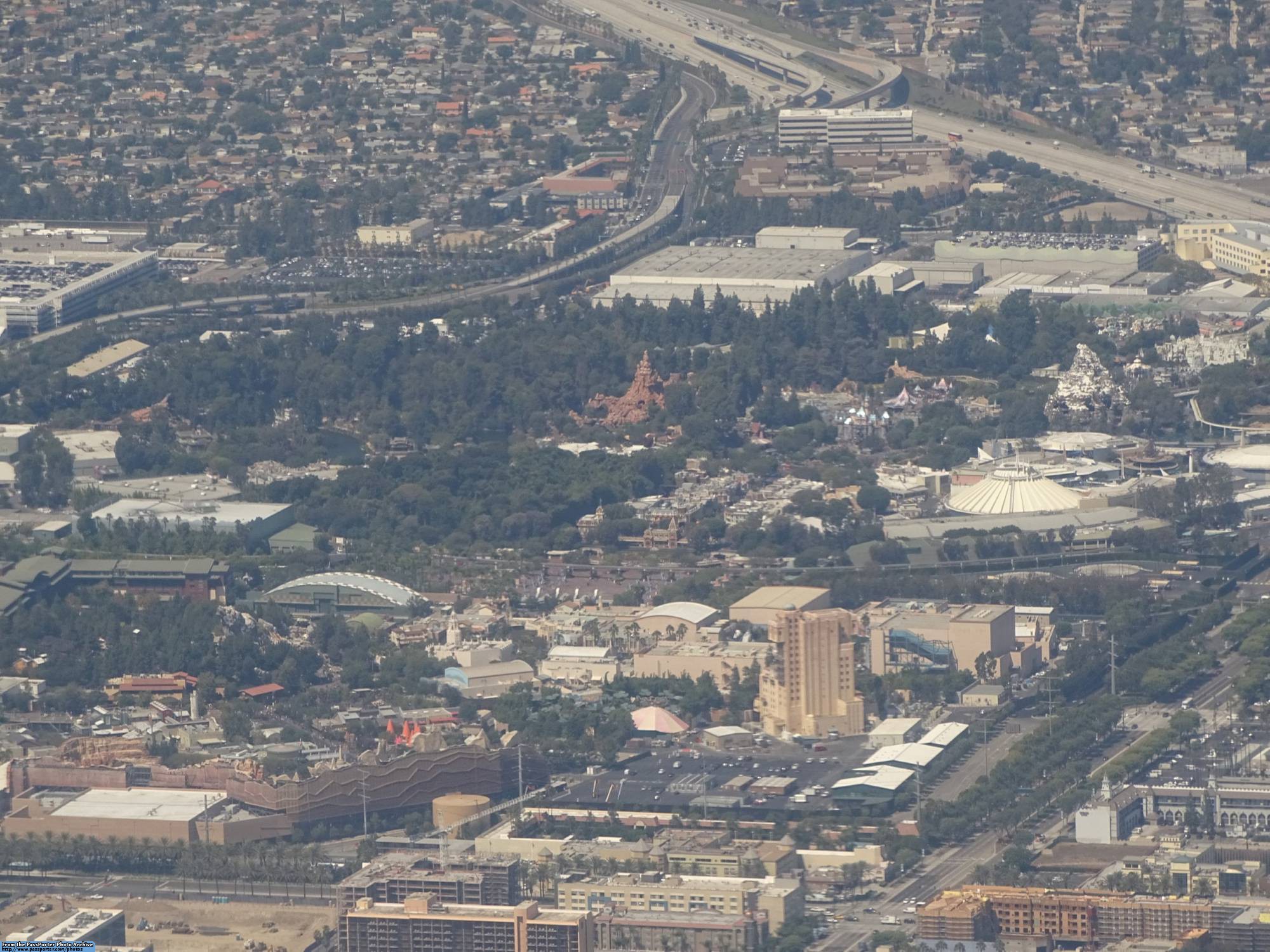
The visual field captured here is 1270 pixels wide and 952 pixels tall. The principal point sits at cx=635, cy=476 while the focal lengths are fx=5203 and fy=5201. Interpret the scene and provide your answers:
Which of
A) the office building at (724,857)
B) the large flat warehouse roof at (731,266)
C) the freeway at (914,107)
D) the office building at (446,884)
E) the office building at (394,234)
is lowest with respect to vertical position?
the office building at (394,234)

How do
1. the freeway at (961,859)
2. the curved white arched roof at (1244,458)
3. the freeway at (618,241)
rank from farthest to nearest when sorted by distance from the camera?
the freeway at (618,241), the curved white arched roof at (1244,458), the freeway at (961,859)

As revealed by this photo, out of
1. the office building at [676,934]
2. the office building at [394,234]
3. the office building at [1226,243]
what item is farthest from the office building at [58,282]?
the office building at [676,934]

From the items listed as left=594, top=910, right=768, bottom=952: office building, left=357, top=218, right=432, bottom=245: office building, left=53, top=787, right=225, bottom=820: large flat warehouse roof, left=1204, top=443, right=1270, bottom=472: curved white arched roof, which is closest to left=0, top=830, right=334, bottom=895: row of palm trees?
left=53, top=787, right=225, bottom=820: large flat warehouse roof

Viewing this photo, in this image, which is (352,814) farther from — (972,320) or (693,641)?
(972,320)

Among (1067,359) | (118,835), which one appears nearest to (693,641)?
(118,835)

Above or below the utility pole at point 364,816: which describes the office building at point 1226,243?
below

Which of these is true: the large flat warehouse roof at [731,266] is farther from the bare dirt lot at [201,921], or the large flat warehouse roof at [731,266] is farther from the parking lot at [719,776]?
the bare dirt lot at [201,921]

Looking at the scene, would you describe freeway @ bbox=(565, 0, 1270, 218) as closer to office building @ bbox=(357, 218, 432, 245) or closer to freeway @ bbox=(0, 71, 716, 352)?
freeway @ bbox=(0, 71, 716, 352)

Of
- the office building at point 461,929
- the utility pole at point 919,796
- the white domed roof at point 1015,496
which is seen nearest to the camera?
the office building at point 461,929

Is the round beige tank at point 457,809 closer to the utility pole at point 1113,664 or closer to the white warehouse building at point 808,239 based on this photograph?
the utility pole at point 1113,664

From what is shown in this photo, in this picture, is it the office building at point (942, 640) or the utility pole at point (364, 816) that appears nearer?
the utility pole at point (364, 816)
